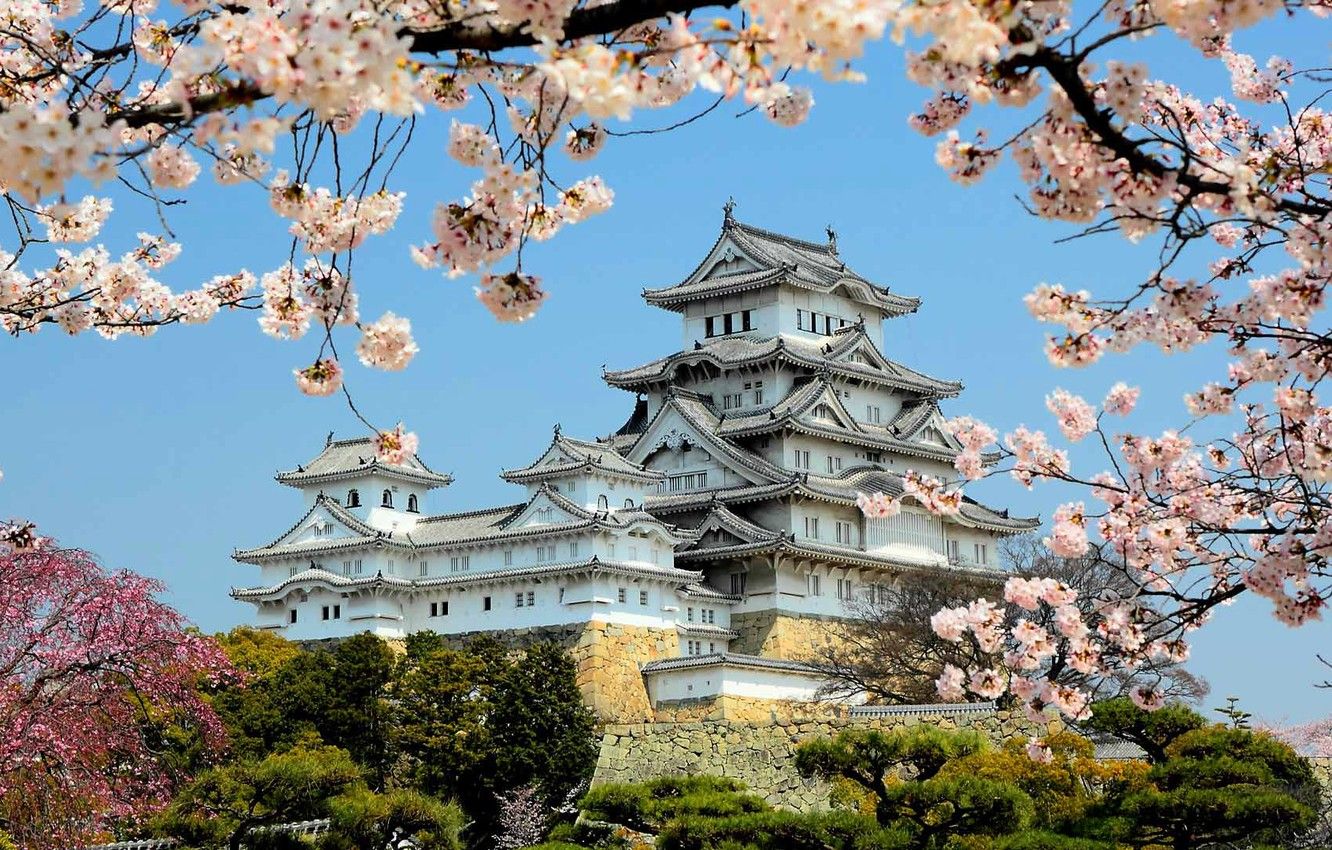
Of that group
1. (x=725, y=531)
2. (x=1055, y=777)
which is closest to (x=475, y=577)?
(x=725, y=531)

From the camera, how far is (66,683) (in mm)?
16438

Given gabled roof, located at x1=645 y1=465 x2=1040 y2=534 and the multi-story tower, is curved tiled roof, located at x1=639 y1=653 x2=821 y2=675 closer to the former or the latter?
the multi-story tower

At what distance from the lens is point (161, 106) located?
5.17 meters

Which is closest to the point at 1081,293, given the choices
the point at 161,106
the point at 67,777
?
the point at 161,106

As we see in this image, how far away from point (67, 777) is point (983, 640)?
12085 mm

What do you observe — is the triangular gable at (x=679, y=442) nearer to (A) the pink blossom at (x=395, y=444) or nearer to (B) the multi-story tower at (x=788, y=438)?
(B) the multi-story tower at (x=788, y=438)

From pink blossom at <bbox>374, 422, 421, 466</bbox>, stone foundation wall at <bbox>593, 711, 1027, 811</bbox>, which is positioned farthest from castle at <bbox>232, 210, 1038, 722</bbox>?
pink blossom at <bbox>374, 422, 421, 466</bbox>

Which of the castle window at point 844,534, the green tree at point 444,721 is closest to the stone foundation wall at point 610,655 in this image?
the green tree at point 444,721

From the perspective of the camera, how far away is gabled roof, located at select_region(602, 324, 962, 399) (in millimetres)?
48031

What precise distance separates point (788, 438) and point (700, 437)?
2.60 m

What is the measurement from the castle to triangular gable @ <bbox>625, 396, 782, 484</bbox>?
0.07 metres

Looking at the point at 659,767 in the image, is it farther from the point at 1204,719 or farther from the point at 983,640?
the point at 983,640

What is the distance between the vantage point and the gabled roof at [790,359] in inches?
1891

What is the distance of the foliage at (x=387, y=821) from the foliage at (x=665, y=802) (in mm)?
4616
